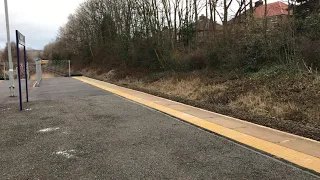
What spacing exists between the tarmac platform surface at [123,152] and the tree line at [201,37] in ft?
24.4

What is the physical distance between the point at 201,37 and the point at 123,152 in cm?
1702

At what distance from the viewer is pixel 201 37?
21938mm

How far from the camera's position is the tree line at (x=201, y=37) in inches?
558

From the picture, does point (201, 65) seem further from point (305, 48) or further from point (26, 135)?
point (26, 135)

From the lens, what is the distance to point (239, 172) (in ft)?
15.9

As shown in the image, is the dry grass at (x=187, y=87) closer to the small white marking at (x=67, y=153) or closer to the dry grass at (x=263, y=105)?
the dry grass at (x=263, y=105)

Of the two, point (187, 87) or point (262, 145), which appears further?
point (187, 87)

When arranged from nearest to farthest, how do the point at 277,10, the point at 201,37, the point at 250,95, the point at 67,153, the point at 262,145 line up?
the point at 67,153 → the point at 262,145 → the point at 250,95 → the point at 201,37 → the point at 277,10

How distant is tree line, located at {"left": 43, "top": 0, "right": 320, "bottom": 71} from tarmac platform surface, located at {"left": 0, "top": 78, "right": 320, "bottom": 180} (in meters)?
7.43

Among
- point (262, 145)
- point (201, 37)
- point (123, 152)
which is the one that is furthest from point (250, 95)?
point (201, 37)

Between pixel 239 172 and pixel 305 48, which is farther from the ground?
pixel 305 48

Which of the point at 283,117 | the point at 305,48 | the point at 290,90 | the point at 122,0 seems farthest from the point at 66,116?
the point at 122,0

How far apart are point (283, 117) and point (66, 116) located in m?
6.25

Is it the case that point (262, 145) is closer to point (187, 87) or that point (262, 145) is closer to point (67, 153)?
point (67, 153)
